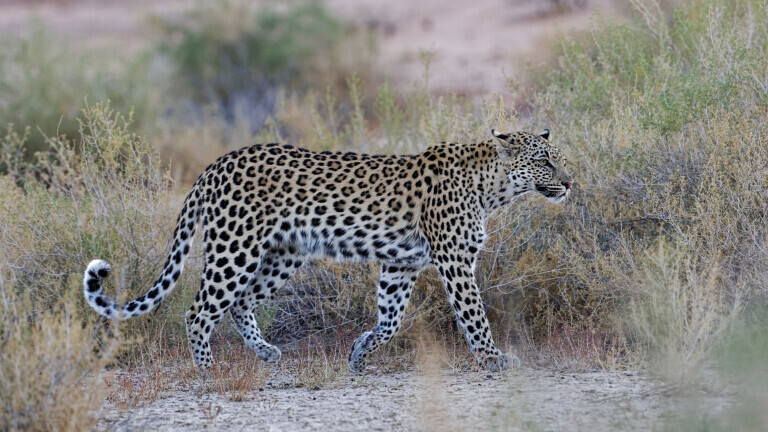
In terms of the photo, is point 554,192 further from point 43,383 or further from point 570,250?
point 43,383

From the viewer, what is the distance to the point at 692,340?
688cm

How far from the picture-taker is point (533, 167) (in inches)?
328

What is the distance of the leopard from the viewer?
8.20 m

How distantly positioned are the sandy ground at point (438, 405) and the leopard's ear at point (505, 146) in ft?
5.48

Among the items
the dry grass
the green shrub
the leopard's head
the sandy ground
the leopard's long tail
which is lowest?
the sandy ground

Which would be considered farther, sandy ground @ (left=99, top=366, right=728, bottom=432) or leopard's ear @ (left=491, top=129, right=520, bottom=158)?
leopard's ear @ (left=491, top=129, right=520, bottom=158)

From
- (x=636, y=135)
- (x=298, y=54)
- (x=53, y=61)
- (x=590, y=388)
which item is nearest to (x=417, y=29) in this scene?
(x=298, y=54)

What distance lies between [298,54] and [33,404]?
19797 millimetres

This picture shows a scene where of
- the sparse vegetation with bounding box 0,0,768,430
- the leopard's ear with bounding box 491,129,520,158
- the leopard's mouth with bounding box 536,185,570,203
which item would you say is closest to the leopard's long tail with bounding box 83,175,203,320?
the sparse vegetation with bounding box 0,0,768,430

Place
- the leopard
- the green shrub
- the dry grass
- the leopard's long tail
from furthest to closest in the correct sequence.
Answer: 1. the green shrub
2. the leopard
3. the leopard's long tail
4. the dry grass

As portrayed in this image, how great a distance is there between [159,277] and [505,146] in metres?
2.85

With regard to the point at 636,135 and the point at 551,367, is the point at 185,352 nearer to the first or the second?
the point at 551,367

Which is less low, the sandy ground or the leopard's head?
the leopard's head

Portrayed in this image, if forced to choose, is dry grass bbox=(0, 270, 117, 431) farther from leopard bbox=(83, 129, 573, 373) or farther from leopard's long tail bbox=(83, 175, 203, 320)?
leopard bbox=(83, 129, 573, 373)
